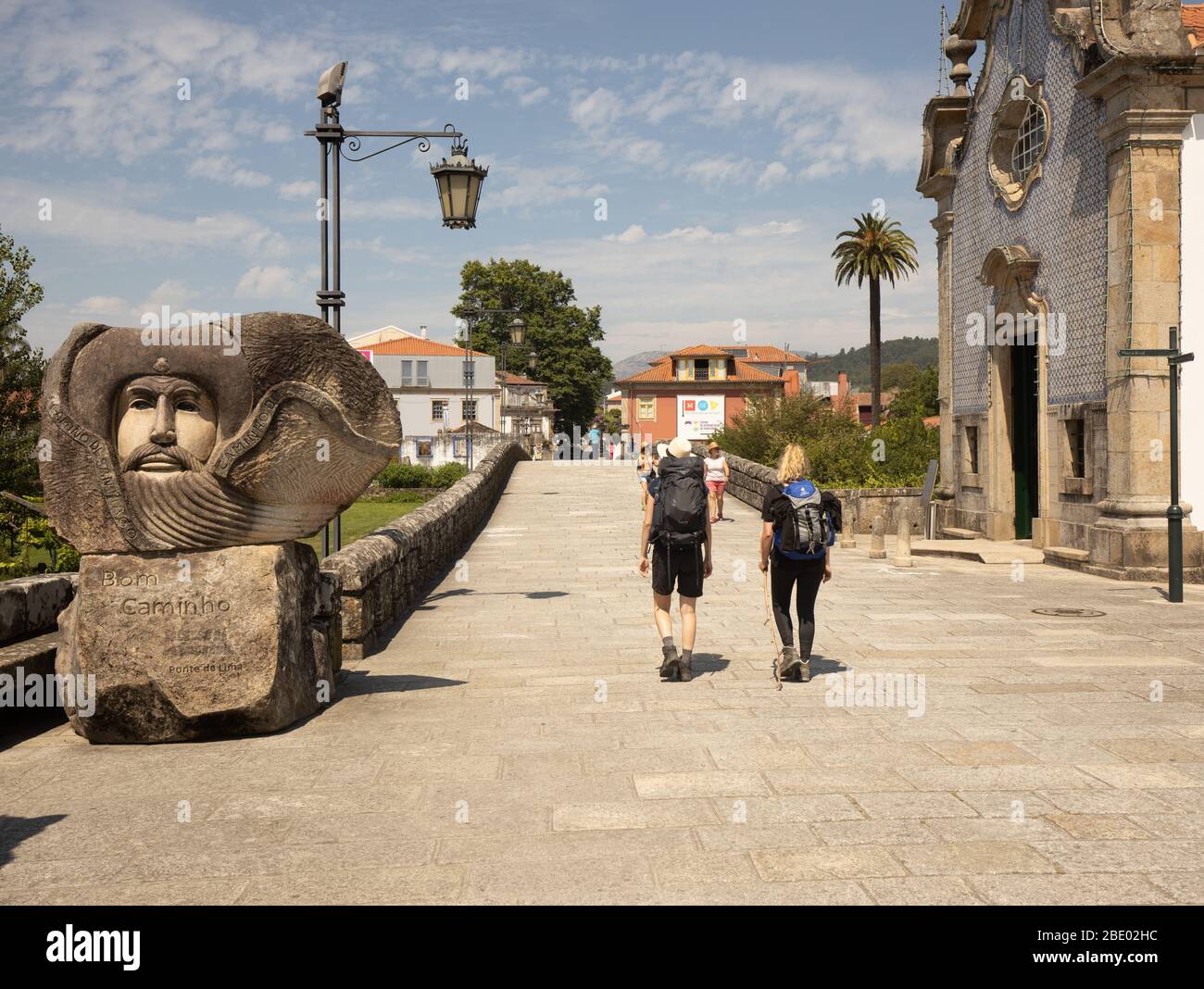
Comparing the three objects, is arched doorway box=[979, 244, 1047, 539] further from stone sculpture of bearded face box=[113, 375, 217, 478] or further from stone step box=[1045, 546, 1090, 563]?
stone sculpture of bearded face box=[113, 375, 217, 478]

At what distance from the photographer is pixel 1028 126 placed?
56.7 ft

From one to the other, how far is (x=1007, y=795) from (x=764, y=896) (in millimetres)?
1727

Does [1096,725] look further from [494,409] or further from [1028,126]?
[494,409]

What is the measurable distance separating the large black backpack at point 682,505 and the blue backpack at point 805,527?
612 millimetres

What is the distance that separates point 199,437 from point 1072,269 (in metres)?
13.1

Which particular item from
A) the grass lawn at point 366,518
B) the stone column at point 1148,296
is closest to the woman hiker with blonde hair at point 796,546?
the stone column at point 1148,296

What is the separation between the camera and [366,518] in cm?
3869

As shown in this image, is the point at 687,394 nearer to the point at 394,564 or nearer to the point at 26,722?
the point at 394,564

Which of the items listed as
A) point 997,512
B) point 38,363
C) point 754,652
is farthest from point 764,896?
point 38,363

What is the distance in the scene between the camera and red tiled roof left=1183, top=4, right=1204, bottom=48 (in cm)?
1456

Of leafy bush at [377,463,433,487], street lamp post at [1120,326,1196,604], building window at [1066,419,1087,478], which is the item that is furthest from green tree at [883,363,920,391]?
street lamp post at [1120,326,1196,604]

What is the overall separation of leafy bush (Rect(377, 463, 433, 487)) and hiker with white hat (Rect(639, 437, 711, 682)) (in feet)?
159

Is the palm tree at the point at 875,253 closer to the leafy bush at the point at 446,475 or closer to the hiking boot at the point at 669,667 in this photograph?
the leafy bush at the point at 446,475

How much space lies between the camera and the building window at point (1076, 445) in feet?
51.4
